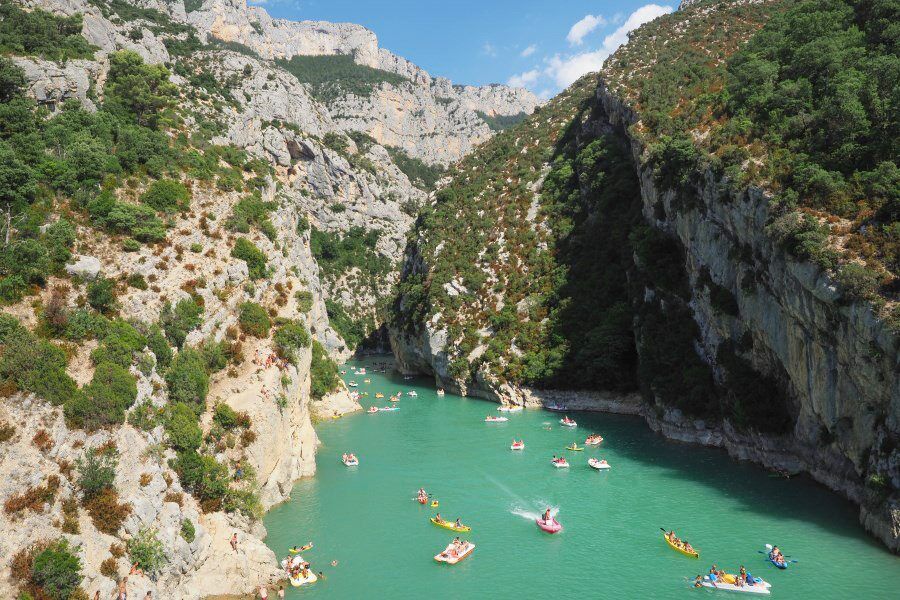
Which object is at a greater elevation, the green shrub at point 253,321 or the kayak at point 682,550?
the green shrub at point 253,321

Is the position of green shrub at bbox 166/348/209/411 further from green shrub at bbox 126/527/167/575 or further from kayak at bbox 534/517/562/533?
kayak at bbox 534/517/562/533

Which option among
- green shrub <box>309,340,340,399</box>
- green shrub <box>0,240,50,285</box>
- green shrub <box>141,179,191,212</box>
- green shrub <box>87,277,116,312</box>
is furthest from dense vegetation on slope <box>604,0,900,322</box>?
green shrub <box>0,240,50,285</box>

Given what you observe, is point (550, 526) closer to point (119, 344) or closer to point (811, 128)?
point (119, 344)

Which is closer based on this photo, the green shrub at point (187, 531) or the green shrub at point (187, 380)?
the green shrub at point (187, 531)

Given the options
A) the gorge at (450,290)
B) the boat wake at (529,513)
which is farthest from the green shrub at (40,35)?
the boat wake at (529,513)

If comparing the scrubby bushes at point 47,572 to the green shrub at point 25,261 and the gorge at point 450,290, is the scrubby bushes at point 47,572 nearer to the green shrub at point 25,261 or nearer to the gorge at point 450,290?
the gorge at point 450,290

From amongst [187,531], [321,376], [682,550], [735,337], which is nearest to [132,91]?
Result: [321,376]

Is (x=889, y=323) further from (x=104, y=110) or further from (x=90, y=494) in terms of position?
(x=104, y=110)
